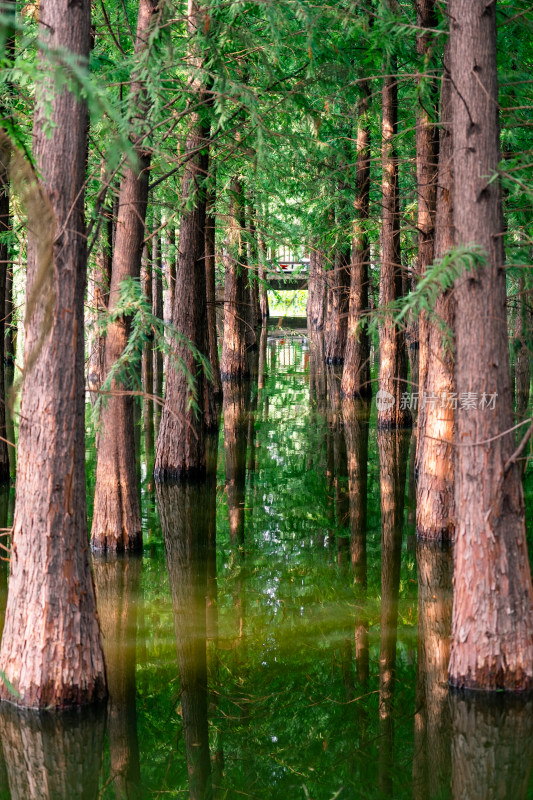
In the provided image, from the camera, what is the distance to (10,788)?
5.06 meters

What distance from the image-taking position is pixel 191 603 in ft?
27.2

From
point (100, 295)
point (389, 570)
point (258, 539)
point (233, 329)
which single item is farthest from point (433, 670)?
point (233, 329)

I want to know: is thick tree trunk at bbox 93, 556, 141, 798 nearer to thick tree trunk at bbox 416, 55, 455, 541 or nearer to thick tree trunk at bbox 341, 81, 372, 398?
thick tree trunk at bbox 416, 55, 455, 541

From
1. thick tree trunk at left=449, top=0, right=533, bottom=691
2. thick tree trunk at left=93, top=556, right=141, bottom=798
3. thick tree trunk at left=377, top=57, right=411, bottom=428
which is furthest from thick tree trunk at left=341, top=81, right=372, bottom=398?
thick tree trunk at left=449, top=0, right=533, bottom=691

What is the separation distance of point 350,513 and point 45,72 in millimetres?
7609

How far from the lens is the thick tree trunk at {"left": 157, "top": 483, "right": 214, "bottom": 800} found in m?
5.65

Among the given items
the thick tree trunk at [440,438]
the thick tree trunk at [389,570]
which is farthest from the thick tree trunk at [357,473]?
the thick tree trunk at [440,438]

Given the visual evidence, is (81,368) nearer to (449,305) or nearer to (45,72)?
(45,72)

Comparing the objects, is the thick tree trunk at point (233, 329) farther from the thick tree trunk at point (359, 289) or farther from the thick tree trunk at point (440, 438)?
the thick tree trunk at point (440, 438)

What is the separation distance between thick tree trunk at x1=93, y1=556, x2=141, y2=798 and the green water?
0.06ft

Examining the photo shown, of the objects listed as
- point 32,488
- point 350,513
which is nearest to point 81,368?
point 32,488

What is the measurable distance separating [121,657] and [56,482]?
6.42 feet

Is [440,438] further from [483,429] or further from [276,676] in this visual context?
[276,676]

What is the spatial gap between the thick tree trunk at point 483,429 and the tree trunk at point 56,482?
2643mm
